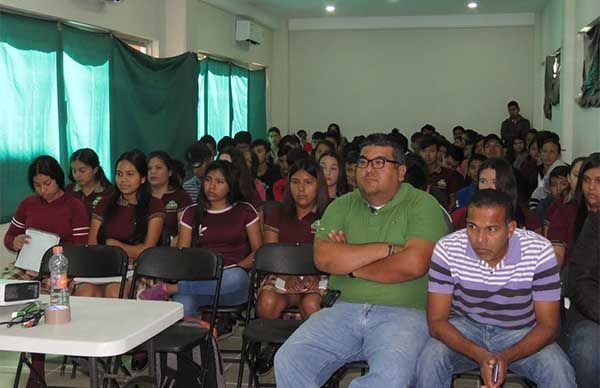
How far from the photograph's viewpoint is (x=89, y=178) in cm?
519

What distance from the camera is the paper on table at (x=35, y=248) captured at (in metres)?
4.28

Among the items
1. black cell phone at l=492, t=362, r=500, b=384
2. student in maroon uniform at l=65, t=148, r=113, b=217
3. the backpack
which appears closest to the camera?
black cell phone at l=492, t=362, r=500, b=384

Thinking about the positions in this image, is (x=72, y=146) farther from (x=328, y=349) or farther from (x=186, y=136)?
(x=328, y=349)

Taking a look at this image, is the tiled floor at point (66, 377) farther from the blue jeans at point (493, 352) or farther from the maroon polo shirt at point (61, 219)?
the blue jeans at point (493, 352)

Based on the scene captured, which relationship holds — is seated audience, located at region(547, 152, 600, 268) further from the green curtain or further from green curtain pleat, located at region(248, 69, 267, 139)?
green curtain pleat, located at region(248, 69, 267, 139)

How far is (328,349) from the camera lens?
3090 millimetres

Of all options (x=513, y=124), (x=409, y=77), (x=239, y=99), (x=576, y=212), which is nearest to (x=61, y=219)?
(x=576, y=212)

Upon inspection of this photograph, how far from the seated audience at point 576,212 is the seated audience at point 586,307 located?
59cm

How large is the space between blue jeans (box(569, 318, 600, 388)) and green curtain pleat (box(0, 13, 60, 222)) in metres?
4.60

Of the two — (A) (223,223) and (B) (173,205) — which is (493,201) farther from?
(B) (173,205)

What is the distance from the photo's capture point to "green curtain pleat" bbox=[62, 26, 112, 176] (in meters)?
6.81

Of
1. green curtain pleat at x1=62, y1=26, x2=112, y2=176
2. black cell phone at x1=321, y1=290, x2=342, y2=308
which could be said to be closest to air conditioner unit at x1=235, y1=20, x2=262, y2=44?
green curtain pleat at x1=62, y1=26, x2=112, y2=176

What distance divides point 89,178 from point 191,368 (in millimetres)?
2161

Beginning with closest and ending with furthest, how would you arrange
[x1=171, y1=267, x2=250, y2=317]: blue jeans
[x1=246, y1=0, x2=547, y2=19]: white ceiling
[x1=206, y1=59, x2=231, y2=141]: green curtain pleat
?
1. [x1=171, y1=267, x2=250, y2=317]: blue jeans
2. [x1=206, y1=59, x2=231, y2=141]: green curtain pleat
3. [x1=246, y1=0, x2=547, y2=19]: white ceiling
